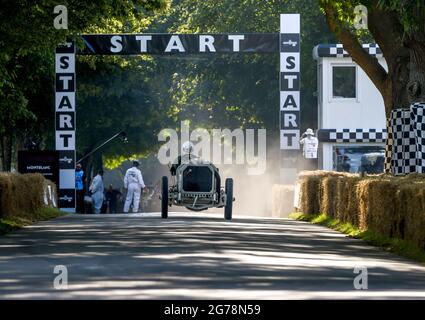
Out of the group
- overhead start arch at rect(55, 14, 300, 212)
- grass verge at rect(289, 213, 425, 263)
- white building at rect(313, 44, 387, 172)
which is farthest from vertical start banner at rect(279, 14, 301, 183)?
grass verge at rect(289, 213, 425, 263)

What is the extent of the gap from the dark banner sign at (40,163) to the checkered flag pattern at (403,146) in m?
16.3

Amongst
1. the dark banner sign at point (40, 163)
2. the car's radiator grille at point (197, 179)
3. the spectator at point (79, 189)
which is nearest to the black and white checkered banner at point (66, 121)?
the dark banner sign at point (40, 163)

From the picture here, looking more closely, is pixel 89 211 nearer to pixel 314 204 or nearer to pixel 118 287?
pixel 314 204

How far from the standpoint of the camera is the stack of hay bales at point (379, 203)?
2003cm

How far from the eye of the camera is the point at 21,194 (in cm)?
3219

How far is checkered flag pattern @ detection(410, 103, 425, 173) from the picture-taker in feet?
86.2

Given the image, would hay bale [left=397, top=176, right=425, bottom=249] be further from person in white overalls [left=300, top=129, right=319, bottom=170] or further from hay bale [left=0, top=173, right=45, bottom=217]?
person in white overalls [left=300, top=129, right=319, bottom=170]

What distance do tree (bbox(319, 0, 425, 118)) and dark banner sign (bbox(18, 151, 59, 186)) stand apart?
12.8 meters

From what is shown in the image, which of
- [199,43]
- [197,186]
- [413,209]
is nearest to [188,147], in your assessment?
[197,186]

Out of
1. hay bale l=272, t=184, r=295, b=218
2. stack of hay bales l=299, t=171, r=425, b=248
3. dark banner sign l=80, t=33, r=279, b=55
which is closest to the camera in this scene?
stack of hay bales l=299, t=171, r=425, b=248

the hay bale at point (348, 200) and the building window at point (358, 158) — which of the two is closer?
the hay bale at point (348, 200)

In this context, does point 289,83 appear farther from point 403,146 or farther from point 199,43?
point 403,146

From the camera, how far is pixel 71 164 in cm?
4494

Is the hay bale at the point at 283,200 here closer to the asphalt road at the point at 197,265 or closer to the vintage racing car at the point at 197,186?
the vintage racing car at the point at 197,186
